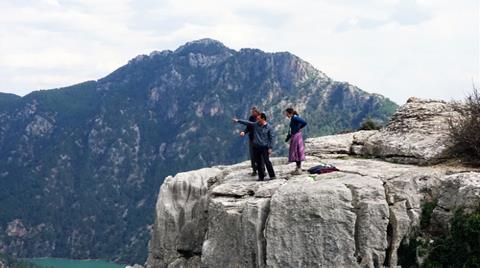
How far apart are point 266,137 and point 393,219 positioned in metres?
5.51

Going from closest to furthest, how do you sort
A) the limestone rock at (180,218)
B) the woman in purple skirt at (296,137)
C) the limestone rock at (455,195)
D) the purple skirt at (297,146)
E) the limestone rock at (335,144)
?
1. the limestone rock at (455,195)
2. the woman in purple skirt at (296,137)
3. the purple skirt at (297,146)
4. the limestone rock at (180,218)
5. the limestone rock at (335,144)

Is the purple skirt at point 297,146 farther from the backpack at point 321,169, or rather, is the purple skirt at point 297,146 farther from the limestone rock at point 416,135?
the limestone rock at point 416,135

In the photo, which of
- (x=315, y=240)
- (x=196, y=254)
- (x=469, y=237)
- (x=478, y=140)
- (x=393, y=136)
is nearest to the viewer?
(x=469, y=237)

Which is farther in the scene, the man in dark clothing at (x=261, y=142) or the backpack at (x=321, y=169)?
the man in dark clothing at (x=261, y=142)

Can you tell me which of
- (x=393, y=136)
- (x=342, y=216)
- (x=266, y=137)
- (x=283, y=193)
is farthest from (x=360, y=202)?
(x=393, y=136)

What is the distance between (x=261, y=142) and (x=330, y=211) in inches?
169

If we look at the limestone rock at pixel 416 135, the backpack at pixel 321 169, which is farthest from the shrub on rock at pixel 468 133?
the backpack at pixel 321 169

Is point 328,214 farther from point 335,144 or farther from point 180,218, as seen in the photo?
point 335,144

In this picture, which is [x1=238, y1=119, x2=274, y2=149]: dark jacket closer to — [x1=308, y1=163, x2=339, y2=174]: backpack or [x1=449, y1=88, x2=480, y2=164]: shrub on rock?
[x1=308, y1=163, x2=339, y2=174]: backpack

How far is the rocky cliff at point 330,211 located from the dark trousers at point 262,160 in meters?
0.53

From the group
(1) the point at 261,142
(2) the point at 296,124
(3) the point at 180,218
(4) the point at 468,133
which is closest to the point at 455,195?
(4) the point at 468,133

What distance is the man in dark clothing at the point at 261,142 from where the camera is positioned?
21.1 meters

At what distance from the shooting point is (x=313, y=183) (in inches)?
755

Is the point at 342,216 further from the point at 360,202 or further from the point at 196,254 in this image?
the point at 196,254
